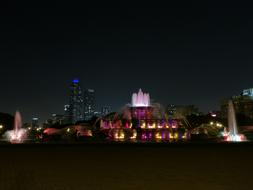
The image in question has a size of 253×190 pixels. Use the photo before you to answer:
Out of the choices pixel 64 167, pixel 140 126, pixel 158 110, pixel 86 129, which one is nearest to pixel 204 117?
pixel 158 110

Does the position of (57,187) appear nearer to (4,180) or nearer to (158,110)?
(4,180)

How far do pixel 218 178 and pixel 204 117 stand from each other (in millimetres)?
125273

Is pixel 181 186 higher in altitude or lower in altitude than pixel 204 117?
lower

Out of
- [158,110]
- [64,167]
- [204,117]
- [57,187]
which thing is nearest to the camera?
[57,187]

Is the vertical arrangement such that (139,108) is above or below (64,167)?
above

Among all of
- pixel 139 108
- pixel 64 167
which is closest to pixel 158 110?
pixel 139 108

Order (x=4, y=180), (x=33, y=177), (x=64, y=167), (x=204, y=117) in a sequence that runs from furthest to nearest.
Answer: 1. (x=204, y=117)
2. (x=64, y=167)
3. (x=33, y=177)
4. (x=4, y=180)

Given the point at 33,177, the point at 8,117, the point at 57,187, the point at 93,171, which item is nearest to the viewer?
the point at 57,187

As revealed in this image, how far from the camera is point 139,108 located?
96.7 metres

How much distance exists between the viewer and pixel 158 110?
96312 mm

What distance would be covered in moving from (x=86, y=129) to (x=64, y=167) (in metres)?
60.7

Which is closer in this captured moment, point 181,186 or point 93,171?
point 181,186

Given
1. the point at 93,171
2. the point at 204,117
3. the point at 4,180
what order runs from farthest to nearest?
1. the point at 204,117
2. the point at 93,171
3. the point at 4,180

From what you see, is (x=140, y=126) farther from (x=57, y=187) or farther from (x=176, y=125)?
(x=57, y=187)
